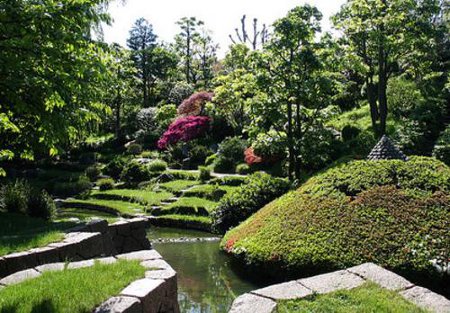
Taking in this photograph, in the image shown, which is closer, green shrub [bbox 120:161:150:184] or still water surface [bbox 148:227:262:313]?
still water surface [bbox 148:227:262:313]

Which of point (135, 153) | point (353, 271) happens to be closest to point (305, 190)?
point (353, 271)

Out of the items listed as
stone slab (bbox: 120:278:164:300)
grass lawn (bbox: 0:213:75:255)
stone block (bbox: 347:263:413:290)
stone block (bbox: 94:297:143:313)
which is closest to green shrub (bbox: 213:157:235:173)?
grass lawn (bbox: 0:213:75:255)

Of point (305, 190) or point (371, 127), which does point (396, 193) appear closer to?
point (305, 190)

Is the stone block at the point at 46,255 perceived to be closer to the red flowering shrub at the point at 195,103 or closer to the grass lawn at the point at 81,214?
the grass lawn at the point at 81,214

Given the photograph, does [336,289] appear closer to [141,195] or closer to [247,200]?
[247,200]

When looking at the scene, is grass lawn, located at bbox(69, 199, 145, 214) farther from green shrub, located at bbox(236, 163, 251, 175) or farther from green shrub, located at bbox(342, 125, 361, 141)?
green shrub, located at bbox(342, 125, 361, 141)

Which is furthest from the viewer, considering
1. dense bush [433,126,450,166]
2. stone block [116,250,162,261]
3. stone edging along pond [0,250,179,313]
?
dense bush [433,126,450,166]

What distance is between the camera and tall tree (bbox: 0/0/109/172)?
192 inches

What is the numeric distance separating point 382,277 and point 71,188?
702 inches

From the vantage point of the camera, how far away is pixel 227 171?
850 inches

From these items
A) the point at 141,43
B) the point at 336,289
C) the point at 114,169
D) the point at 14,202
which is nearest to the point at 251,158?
the point at 114,169

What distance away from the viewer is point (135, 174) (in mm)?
22016

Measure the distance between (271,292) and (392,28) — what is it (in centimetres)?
1597

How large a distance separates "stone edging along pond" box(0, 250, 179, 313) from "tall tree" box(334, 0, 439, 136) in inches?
543
